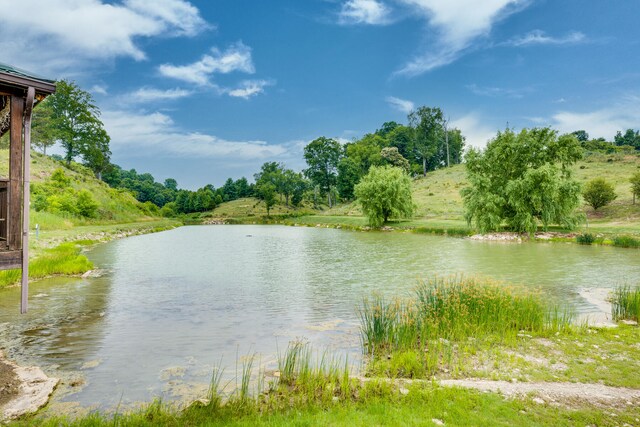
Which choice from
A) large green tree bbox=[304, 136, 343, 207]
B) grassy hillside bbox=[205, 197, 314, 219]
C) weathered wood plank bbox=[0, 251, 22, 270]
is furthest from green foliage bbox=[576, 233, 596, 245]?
large green tree bbox=[304, 136, 343, 207]

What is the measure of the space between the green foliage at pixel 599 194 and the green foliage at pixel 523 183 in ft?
27.7

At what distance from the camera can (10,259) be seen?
9.54m

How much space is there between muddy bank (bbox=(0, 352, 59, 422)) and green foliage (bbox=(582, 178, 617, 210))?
2490 inches

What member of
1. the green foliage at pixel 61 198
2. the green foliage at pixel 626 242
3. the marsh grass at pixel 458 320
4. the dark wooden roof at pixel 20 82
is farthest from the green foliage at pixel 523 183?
the green foliage at pixel 61 198

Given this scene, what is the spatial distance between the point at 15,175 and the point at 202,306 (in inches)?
336

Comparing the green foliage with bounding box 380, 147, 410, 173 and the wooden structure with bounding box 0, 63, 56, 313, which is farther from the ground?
the green foliage with bounding box 380, 147, 410, 173

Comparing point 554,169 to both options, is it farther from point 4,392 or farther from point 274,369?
point 4,392

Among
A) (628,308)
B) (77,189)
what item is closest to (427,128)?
(77,189)

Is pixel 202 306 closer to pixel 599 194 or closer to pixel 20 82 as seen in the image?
pixel 20 82

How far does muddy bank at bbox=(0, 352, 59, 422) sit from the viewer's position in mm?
6676

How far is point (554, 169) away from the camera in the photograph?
45.1m

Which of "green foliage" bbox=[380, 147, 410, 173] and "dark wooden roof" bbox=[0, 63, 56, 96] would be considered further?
"green foliage" bbox=[380, 147, 410, 173]

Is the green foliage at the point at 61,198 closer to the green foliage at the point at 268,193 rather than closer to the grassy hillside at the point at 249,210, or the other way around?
the green foliage at the point at 268,193

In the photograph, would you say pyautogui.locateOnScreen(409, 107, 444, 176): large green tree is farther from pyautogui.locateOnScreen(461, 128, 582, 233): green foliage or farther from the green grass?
the green grass
